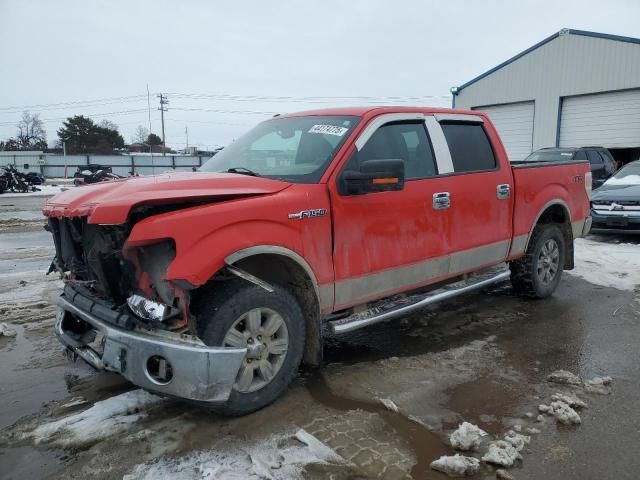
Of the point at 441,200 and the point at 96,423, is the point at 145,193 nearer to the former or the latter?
the point at 96,423

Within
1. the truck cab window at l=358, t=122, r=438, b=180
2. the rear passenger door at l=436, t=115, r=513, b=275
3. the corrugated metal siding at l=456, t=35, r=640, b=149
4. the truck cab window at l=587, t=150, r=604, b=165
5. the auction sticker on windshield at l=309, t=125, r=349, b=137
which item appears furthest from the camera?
the corrugated metal siding at l=456, t=35, r=640, b=149

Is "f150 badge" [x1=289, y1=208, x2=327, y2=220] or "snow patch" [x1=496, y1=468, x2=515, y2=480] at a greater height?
"f150 badge" [x1=289, y1=208, x2=327, y2=220]

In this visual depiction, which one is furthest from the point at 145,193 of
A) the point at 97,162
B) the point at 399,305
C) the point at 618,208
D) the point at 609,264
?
the point at 97,162

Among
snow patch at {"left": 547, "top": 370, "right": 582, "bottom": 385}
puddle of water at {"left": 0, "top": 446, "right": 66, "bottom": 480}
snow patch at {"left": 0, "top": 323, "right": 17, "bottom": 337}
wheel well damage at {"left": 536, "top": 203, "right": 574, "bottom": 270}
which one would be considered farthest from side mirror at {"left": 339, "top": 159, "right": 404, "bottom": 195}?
snow patch at {"left": 0, "top": 323, "right": 17, "bottom": 337}

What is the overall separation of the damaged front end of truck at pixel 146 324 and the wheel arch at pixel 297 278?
478 mm

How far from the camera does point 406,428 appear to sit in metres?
3.17

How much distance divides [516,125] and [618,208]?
13.1 meters

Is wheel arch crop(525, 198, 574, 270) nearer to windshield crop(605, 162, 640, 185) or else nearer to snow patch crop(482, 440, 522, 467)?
snow patch crop(482, 440, 522, 467)

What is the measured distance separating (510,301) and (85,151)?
7027 centimetres

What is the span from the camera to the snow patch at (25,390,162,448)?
3031 mm

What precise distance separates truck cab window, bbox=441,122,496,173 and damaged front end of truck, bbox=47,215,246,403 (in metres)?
2.86

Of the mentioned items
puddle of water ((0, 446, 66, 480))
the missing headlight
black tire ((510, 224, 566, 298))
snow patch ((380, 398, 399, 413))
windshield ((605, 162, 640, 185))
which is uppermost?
windshield ((605, 162, 640, 185))

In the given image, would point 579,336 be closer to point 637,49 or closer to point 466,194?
point 466,194

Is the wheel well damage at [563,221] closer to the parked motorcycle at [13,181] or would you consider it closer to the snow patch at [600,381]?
the snow patch at [600,381]
